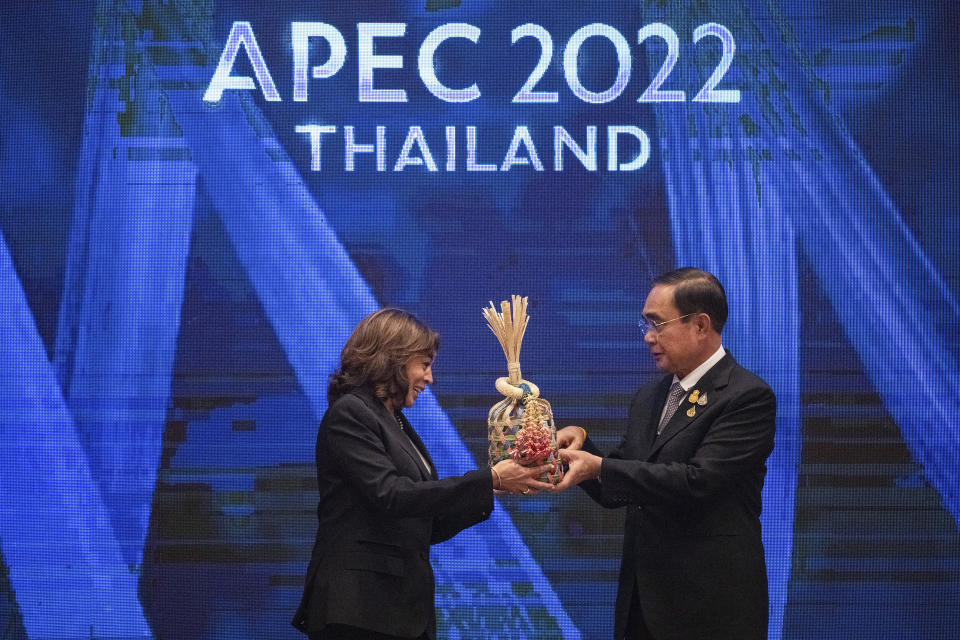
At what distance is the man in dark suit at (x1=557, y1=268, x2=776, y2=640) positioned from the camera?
238 cm

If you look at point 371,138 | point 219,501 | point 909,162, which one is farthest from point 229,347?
point 909,162

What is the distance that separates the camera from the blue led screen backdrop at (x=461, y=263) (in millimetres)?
3652

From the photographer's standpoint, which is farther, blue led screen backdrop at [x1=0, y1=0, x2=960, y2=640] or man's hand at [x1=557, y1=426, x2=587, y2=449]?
blue led screen backdrop at [x1=0, y1=0, x2=960, y2=640]

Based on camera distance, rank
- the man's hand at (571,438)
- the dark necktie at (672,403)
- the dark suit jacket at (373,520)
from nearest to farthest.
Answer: the dark suit jacket at (373,520) → the dark necktie at (672,403) → the man's hand at (571,438)

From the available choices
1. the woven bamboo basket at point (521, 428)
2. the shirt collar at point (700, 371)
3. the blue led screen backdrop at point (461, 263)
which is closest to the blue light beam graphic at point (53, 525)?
the blue led screen backdrop at point (461, 263)

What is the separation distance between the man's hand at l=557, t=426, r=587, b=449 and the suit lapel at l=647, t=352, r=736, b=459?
28cm

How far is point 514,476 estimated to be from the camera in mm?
2406

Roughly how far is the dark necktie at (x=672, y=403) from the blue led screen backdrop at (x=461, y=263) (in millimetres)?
1083

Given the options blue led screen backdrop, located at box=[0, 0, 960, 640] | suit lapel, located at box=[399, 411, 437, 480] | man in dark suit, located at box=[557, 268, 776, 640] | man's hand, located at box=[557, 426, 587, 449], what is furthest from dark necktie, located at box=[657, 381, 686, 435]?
blue led screen backdrop, located at box=[0, 0, 960, 640]

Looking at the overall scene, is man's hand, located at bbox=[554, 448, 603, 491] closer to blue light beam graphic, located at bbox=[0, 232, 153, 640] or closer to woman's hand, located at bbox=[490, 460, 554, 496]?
woman's hand, located at bbox=[490, 460, 554, 496]

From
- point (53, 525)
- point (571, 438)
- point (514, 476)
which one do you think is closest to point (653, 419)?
point (571, 438)

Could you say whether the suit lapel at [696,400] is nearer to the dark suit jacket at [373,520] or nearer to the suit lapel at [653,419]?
the suit lapel at [653,419]

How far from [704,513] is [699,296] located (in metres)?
0.52

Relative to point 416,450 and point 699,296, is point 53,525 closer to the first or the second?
point 416,450
